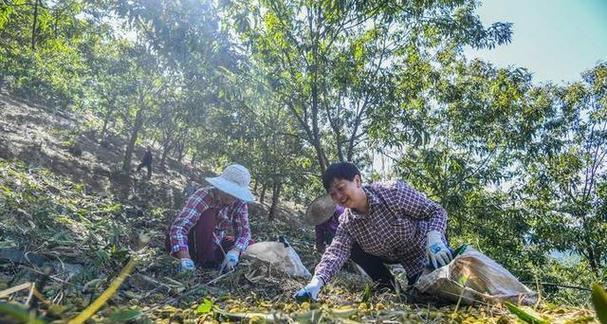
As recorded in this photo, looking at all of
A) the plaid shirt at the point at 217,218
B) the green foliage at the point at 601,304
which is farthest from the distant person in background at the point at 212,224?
the green foliage at the point at 601,304

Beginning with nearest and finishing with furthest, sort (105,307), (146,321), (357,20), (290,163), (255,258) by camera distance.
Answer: (146,321), (105,307), (255,258), (357,20), (290,163)

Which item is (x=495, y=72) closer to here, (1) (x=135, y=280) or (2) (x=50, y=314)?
(1) (x=135, y=280)

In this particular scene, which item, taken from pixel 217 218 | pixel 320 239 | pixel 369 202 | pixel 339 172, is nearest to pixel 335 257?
pixel 369 202

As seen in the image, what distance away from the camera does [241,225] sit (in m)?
4.45

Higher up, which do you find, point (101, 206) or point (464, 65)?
point (464, 65)

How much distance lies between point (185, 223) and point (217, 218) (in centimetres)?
42

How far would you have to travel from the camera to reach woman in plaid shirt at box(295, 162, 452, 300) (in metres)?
2.87

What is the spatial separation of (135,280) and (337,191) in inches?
58.8

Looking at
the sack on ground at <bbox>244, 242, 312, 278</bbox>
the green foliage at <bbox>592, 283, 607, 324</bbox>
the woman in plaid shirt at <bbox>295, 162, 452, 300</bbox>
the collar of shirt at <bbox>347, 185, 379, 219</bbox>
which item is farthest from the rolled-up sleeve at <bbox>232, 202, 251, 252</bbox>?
the green foliage at <bbox>592, 283, 607, 324</bbox>

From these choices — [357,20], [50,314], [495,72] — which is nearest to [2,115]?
[357,20]

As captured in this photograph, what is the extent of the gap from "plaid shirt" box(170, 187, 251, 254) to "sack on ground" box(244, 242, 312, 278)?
11.0 inches

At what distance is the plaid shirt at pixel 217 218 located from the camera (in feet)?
12.7

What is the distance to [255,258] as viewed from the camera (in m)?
3.84

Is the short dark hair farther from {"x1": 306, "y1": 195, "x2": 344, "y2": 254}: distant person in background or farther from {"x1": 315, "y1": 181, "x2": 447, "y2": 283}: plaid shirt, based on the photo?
{"x1": 306, "y1": 195, "x2": 344, "y2": 254}: distant person in background
